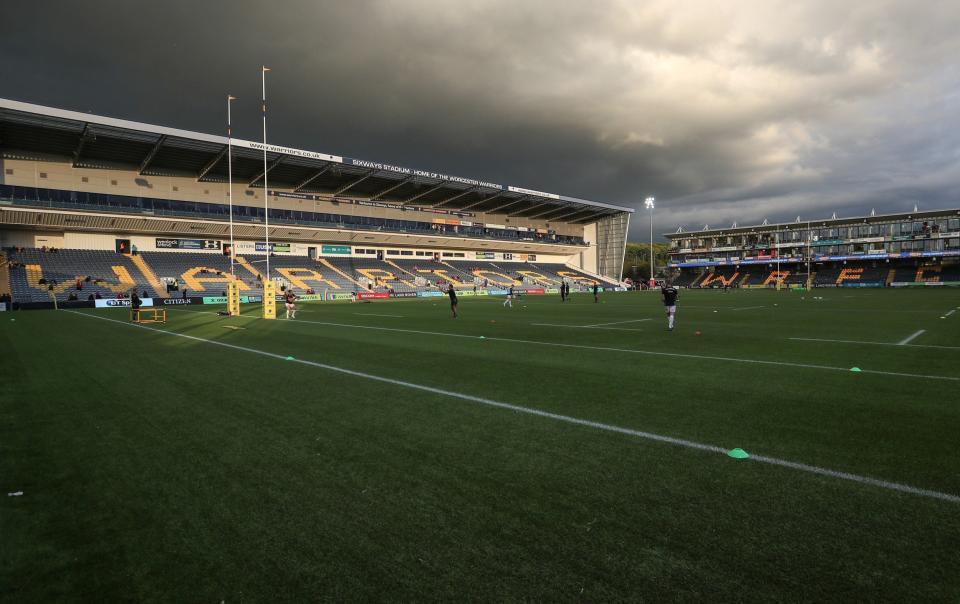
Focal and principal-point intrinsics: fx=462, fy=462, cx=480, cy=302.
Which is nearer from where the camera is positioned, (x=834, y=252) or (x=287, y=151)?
(x=287, y=151)

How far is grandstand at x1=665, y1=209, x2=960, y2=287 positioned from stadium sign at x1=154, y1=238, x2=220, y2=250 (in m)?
86.8

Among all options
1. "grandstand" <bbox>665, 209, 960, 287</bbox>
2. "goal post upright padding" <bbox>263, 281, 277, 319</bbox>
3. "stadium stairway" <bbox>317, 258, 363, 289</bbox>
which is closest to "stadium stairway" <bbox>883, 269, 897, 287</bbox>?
"grandstand" <bbox>665, 209, 960, 287</bbox>

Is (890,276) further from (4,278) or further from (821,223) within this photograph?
(4,278)

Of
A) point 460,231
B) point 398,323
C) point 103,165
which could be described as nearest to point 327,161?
point 103,165

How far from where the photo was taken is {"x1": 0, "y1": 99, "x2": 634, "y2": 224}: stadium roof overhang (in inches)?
1427

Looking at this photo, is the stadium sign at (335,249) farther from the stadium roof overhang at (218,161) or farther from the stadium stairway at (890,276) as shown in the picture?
the stadium stairway at (890,276)

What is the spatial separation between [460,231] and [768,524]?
69391mm

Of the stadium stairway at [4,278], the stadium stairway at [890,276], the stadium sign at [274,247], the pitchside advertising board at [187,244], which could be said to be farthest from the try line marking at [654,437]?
the stadium stairway at [890,276]

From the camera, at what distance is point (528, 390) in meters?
7.62

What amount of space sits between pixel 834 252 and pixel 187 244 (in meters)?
106

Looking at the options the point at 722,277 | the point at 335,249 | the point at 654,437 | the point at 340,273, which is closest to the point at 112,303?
the point at 340,273

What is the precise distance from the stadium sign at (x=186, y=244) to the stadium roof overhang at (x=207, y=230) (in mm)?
610

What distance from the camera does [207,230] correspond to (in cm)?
5034

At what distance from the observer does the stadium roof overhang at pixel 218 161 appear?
36250 mm
